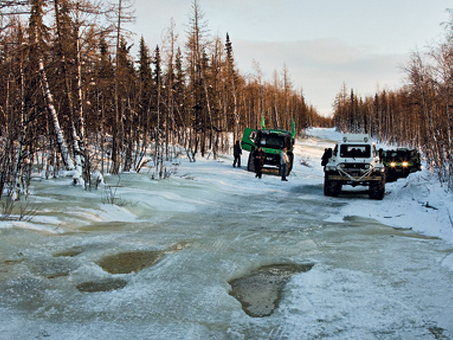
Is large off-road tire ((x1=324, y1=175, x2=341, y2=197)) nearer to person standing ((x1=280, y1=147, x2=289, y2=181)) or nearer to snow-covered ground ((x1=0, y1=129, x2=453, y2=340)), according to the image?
snow-covered ground ((x1=0, y1=129, x2=453, y2=340))

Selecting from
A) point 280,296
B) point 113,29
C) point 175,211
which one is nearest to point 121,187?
point 175,211

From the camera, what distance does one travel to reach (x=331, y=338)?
9.75 ft

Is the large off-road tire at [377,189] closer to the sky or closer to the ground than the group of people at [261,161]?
closer to the ground

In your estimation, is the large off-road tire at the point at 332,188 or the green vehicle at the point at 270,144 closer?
the large off-road tire at the point at 332,188

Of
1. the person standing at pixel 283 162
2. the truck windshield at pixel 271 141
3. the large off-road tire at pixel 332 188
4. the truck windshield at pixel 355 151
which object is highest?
the truck windshield at pixel 271 141

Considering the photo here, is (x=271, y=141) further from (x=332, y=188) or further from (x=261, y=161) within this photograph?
(x=332, y=188)

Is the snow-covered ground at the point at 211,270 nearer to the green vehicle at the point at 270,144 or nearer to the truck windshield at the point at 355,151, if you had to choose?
the truck windshield at the point at 355,151

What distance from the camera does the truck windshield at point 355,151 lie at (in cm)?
1366

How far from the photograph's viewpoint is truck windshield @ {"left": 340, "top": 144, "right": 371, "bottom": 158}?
13664mm

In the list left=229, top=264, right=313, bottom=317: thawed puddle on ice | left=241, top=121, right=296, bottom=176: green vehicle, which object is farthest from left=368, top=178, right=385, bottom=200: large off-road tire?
left=229, top=264, right=313, bottom=317: thawed puddle on ice

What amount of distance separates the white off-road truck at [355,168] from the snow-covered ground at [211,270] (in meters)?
3.08

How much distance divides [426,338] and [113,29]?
39.5 feet

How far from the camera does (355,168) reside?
13219mm

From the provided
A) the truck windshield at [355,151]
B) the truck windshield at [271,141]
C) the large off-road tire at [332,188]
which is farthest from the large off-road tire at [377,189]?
the truck windshield at [271,141]
